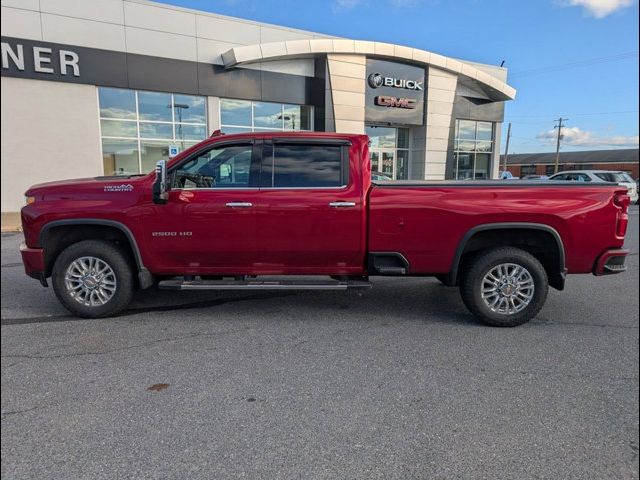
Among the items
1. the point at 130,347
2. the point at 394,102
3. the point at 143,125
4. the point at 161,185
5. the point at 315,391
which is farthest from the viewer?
the point at 394,102

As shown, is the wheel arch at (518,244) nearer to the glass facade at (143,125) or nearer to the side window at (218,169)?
the side window at (218,169)

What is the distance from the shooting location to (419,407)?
3.08 metres

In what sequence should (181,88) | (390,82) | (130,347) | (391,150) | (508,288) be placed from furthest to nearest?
1. (391,150)
2. (390,82)
3. (181,88)
4. (508,288)
5. (130,347)

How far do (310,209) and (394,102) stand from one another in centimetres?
1797

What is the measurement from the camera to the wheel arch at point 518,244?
456cm

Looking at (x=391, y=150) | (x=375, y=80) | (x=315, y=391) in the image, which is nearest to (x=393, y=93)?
(x=375, y=80)

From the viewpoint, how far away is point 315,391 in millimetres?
3277

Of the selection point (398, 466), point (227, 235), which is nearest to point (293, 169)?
point (227, 235)

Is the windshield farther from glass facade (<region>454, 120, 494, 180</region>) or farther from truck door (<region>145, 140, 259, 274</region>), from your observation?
truck door (<region>145, 140, 259, 274</region>)

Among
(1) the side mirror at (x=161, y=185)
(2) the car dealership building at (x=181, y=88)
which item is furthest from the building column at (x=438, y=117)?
(1) the side mirror at (x=161, y=185)

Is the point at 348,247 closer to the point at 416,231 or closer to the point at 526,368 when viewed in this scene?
the point at 416,231

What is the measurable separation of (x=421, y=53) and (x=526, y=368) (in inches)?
785

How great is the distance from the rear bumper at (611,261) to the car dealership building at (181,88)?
11684mm

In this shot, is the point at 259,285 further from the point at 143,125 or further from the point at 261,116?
the point at 261,116
